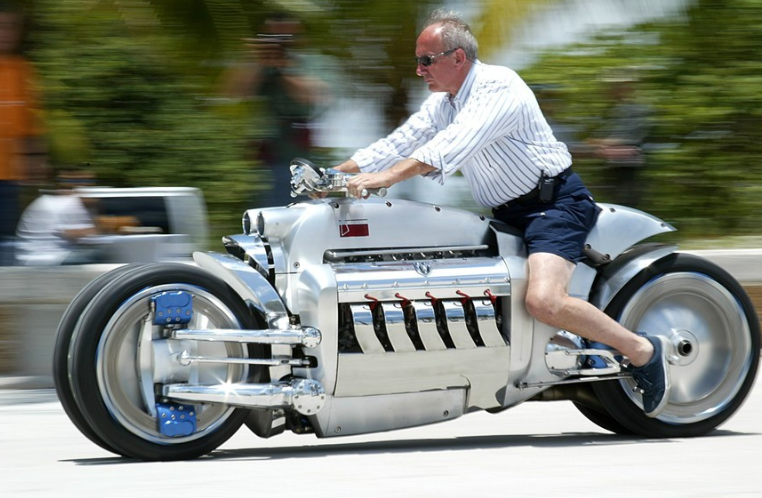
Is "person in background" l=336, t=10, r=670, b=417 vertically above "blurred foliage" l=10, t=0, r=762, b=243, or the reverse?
"blurred foliage" l=10, t=0, r=762, b=243

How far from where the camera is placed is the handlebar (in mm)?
5227

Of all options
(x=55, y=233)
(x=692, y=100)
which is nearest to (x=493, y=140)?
(x=55, y=233)

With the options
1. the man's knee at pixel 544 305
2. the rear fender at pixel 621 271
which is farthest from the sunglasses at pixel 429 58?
the rear fender at pixel 621 271

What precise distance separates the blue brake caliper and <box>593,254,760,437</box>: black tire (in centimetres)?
172

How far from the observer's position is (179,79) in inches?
372

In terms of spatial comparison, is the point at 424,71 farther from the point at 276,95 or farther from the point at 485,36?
the point at 485,36

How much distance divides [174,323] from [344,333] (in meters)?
0.64

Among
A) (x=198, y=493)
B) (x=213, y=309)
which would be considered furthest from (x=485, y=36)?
(x=198, y=493)

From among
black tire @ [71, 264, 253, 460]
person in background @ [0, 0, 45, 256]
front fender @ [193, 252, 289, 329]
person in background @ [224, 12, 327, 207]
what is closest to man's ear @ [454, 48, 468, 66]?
front fender @ [193, 252, 289, 329]

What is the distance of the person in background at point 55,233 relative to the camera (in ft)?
24.6

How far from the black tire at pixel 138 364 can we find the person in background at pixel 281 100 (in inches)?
107

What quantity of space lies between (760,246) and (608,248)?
3153 mm

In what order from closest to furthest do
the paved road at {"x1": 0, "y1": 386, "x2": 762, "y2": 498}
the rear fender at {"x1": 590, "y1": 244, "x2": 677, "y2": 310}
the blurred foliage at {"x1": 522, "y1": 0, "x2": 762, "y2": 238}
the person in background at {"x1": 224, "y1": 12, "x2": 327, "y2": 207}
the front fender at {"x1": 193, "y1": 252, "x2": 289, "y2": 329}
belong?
the paved road at {"x1": 0, "y1": 386, "x2": 762, "y2": 498}
the front fender at {"x1": 193, "y1": 252, "x2": 289, "y2": 329}
the rear fender at {"x1": 590, "y1": 244, "x2": 677, "y2": 310}
the person in background at {"x1": 224, "y1": 12, "x2": 327, "y2": 207}
the blurred foliage at {"x1": 522, "y1": 0, "x2": 762, "y2": 238}

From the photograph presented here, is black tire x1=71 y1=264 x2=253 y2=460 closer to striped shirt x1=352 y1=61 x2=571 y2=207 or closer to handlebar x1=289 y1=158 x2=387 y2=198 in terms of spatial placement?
handlebar x1=289 y1=158 x2=387 y2=198
